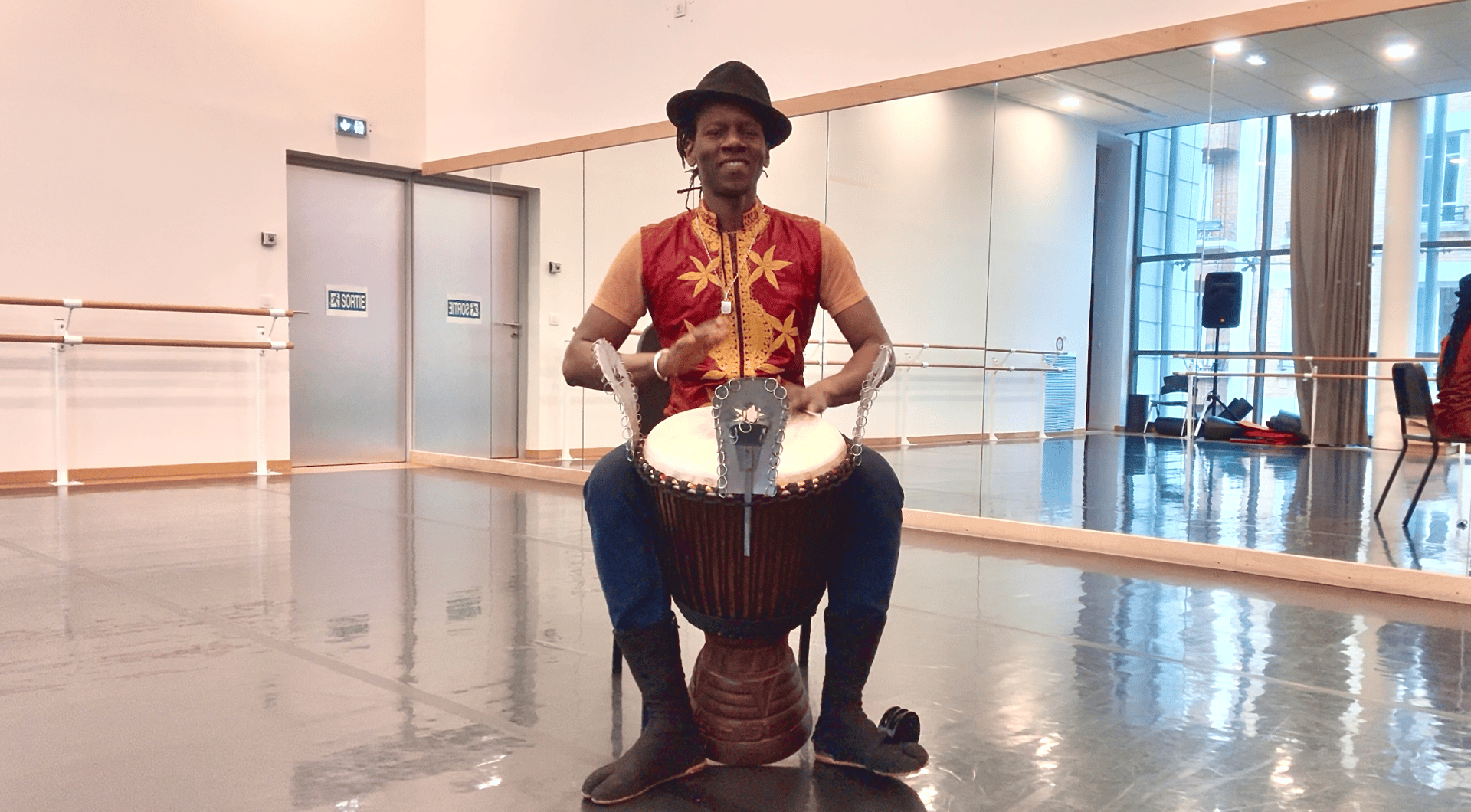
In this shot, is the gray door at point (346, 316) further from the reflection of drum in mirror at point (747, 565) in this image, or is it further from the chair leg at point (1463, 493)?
the chair leg at point (1463, 493)

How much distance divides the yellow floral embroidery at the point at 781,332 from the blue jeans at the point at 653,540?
280 mm

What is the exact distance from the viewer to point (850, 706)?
181 centimetres

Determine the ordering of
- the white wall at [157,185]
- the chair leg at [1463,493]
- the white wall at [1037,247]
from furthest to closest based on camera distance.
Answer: the white wall at [157,185], the white wall at [1037,247], the chair leg at [1463,493]

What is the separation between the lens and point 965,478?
17.3 feet

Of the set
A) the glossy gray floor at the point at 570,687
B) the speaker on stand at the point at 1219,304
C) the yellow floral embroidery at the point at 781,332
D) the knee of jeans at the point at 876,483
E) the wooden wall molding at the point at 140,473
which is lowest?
the wooden wall molding at the point at 140,473

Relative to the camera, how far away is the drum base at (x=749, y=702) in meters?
1.80

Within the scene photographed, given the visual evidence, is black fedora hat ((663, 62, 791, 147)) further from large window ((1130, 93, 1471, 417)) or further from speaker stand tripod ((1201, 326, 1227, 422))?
speaker stand tripod ((1201, 326, 1227, 422))

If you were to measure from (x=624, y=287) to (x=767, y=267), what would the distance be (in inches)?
11.0

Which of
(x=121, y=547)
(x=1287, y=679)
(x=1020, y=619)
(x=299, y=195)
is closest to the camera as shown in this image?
(x=1287, y=679)

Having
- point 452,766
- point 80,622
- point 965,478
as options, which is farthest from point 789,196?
point 452,766

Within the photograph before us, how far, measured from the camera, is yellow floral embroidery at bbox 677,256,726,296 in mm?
1951

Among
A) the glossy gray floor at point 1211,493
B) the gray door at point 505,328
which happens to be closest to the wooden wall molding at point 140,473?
the gray door at point 505,328

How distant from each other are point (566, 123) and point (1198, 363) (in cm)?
413

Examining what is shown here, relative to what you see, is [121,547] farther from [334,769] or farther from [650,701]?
[650,701]
